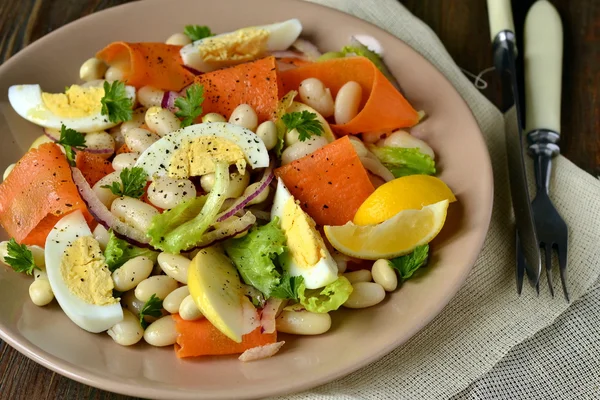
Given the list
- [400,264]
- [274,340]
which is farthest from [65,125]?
[400,264]

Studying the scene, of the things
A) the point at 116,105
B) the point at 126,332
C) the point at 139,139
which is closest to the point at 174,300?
the point at 126,332

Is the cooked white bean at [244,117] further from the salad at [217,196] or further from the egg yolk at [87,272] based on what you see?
the egg yolk at [87,272]

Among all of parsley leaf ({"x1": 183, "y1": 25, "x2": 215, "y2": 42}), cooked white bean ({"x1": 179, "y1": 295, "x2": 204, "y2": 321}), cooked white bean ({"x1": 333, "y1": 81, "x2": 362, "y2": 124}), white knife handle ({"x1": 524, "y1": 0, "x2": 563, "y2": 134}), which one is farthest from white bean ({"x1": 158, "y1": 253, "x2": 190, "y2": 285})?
white knife handle ({"x1": 524, "y1": 0, "x2": 563, "y2": 134})

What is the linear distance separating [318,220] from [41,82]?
4.81ft

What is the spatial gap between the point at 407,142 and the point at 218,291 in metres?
1.05

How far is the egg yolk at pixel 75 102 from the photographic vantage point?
115 inches

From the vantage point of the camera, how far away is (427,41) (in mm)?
3574

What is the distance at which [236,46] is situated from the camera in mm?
3137

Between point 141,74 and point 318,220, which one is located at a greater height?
point 141,74

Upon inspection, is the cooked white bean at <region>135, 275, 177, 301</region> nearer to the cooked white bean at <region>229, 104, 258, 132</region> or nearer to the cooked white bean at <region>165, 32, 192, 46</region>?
the cooked white bean at <region>229, 104, 258, 132</region>

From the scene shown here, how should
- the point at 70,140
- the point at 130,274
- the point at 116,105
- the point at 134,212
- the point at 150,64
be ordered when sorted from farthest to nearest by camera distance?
the point at 150,64
the point at 116,105
the point at 70,140
the point at 134,212
the point at 130,274

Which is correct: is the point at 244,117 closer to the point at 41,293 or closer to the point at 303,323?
the point at 303,323

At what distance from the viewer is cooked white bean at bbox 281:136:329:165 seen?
2.71 m

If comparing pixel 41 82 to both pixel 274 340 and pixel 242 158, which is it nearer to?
pixel 242 158
